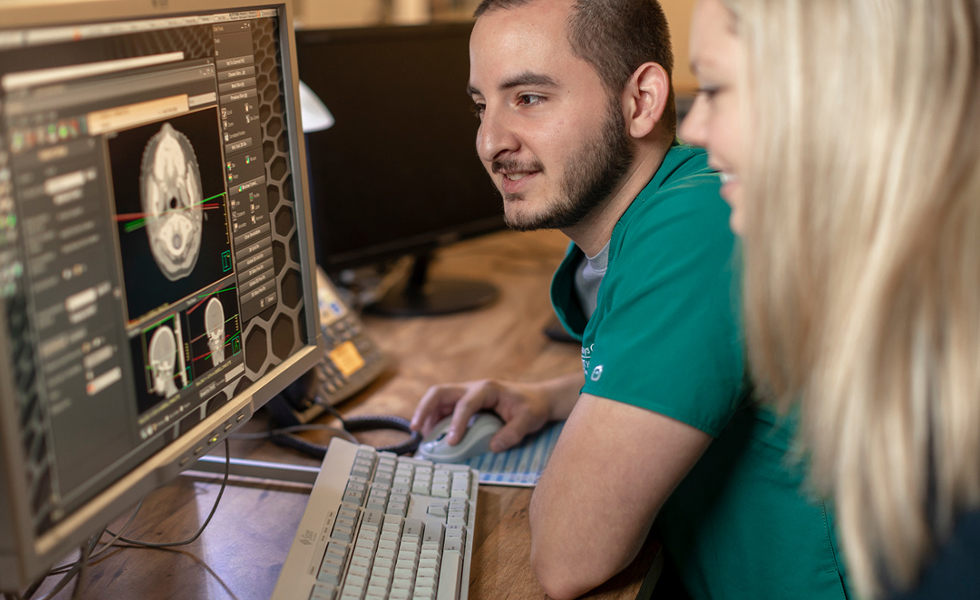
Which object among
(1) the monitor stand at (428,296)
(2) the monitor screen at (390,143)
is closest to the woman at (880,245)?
(2) the monitor screen at (390,143)

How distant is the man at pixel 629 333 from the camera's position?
718 mm

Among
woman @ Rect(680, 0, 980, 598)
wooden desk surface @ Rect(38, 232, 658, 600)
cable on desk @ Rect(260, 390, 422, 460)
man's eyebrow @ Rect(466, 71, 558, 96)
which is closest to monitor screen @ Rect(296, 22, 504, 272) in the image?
wooden desk surface @ Rect(38, 232, 658, 600)

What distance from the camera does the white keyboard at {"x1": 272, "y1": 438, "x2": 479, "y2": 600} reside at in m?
0.72

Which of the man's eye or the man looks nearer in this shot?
the man

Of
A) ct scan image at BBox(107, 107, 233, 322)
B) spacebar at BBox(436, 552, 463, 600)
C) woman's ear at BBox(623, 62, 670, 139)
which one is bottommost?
spacebar at BBox(436, 552, 463, 600)

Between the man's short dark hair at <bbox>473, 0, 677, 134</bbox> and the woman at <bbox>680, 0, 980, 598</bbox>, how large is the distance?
1.27 feet

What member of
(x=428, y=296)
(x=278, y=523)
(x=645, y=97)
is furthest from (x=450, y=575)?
(x=428, y=296)

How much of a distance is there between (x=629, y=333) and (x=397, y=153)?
898 mm

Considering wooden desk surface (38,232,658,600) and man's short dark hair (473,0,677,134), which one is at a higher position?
man's short dark hair (473,0,677,134)

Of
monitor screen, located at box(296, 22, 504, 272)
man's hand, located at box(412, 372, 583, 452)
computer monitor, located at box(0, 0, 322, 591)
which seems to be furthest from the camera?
monitor screen, located at box(296, 22, 504, 272)

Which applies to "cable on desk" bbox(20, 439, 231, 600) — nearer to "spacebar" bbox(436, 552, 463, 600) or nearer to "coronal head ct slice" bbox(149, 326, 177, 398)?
"coronal head ct slice" bbox(149, 326, 177, 398)

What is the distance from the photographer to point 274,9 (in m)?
0.81

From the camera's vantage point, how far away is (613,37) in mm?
968

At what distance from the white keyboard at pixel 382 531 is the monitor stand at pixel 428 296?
0.66 meters
